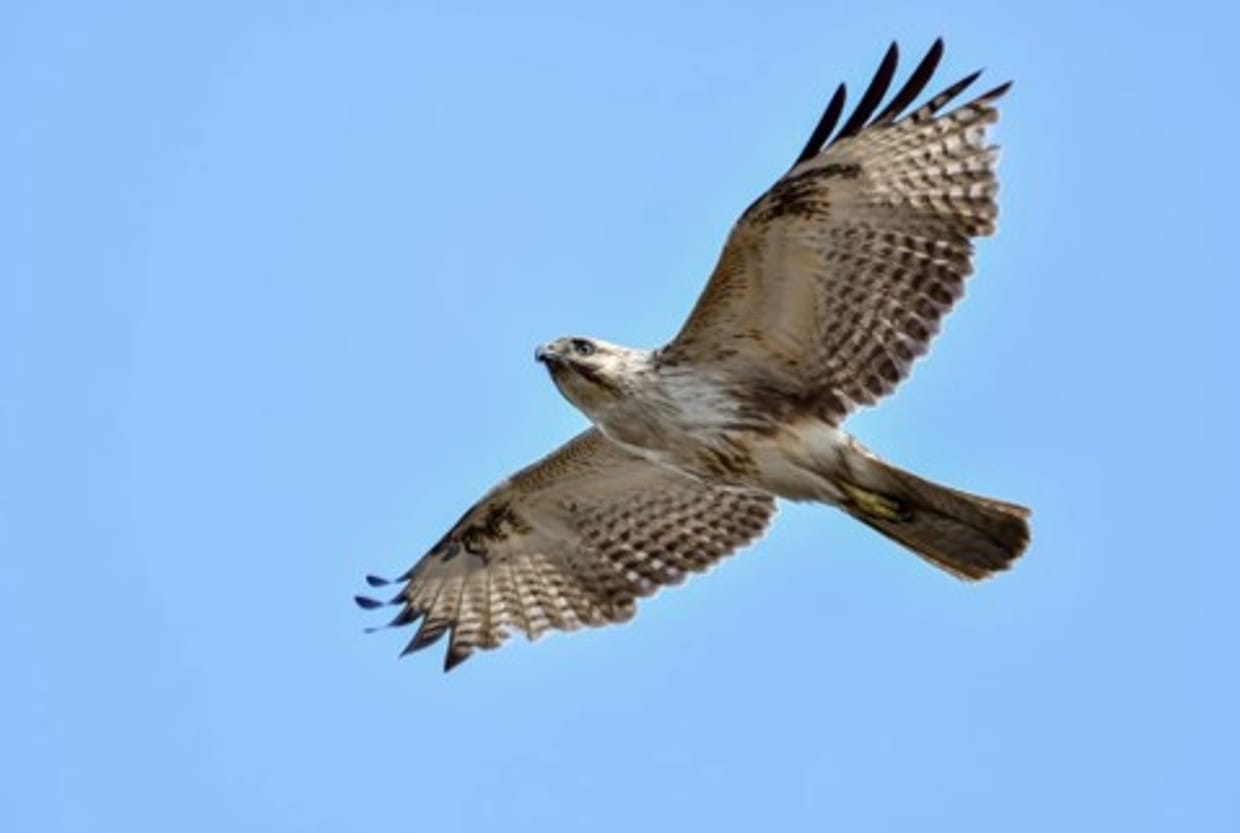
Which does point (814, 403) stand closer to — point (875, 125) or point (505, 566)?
point (875, 125)

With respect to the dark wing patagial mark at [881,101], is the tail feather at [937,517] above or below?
below

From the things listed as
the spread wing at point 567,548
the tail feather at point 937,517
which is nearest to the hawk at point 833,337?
the tail feather at point 937,517

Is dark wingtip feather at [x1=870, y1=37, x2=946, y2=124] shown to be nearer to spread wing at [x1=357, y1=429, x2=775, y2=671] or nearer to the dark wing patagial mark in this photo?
the dark wing patagial mark

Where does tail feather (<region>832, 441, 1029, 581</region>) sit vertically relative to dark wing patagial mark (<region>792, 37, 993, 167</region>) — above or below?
below

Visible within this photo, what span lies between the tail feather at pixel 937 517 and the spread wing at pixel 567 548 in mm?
1452

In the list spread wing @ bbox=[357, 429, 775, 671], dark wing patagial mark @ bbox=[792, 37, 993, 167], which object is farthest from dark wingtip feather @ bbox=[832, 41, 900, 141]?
spread wing @ bbox=[357, 429, 775, 671]

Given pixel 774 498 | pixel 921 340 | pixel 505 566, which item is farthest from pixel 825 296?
pixel 505 566

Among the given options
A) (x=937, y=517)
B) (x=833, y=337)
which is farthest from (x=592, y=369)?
(x=937, y=517)

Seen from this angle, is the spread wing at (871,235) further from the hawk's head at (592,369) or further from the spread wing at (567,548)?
the spread wing at (567,548)

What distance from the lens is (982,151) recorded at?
13070mm

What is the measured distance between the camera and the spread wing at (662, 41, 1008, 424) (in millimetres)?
13039

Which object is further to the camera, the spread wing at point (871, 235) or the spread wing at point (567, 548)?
the spread wing at point (567, 548)

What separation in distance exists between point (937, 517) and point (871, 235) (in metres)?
1.41

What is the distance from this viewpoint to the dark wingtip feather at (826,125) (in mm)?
12969
